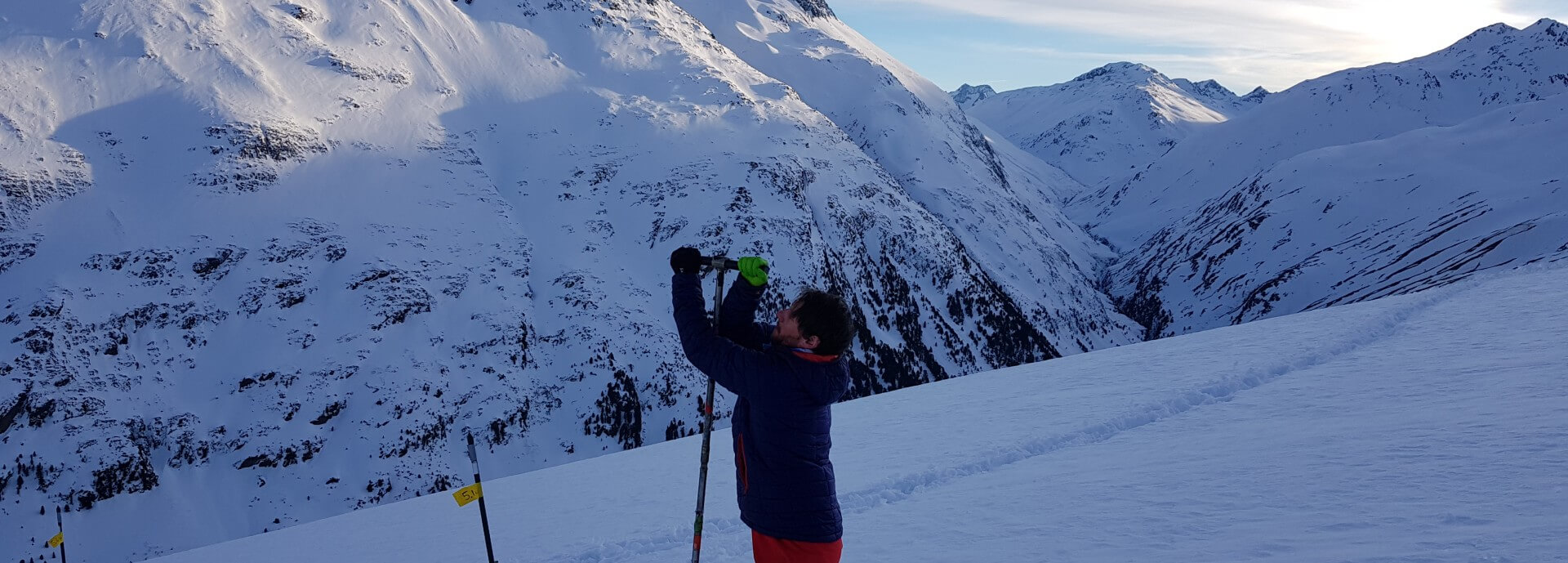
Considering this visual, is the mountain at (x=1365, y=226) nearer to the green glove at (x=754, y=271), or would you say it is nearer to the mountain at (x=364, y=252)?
the mountain at (x=364, y=252)

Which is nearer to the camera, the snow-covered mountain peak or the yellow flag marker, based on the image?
the yellow flag marker

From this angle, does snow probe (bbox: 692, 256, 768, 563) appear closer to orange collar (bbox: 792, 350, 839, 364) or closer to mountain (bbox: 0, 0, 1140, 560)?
Answer: orange collar (bbox: 792, 350, 839, 364)

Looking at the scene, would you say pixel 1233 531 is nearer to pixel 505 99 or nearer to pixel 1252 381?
pixel 1252 381

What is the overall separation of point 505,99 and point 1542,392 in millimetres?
100155

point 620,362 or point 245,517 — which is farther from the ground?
point 620,362

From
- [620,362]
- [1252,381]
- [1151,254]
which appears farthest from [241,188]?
[1151,254]

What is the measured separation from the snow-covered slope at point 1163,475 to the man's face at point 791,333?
3.86 metres

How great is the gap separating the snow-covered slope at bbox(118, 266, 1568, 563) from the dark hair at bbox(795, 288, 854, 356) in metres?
3.83

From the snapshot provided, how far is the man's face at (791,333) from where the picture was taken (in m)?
4.39

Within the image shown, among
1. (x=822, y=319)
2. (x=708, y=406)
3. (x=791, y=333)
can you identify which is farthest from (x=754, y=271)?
(x=708, y=406)

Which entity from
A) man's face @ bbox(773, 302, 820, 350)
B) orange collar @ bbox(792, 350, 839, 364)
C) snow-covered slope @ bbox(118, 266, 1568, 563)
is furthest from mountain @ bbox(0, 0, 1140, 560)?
orange collar @ bbox(792, 350, 839, 364)

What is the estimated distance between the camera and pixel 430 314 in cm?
6725

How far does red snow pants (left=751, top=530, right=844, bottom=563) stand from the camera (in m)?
4.77

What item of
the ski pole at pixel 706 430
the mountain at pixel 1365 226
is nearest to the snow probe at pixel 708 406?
the ski pole at pixel 706 430
